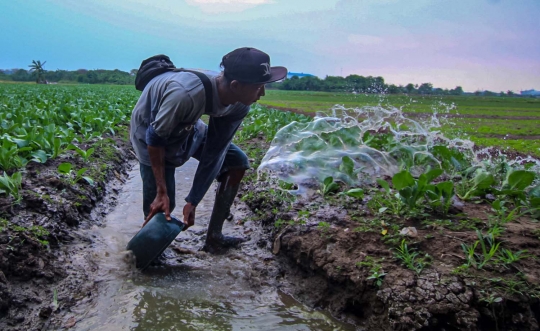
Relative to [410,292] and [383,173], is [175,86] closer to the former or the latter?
[410,292]

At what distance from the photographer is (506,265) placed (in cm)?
247

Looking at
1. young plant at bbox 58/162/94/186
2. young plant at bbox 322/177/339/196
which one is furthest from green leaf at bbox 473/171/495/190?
young plant at bbox 58/162/94/186

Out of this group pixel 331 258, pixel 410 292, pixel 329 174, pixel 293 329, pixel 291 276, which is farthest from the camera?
pixel 329 174

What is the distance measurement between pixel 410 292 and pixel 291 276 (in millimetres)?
969

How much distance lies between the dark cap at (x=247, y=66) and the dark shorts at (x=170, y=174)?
919 mm

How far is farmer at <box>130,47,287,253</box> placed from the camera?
2.56 m

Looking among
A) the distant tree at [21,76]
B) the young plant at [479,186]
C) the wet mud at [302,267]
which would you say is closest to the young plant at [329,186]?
the wet mud at [302,267]

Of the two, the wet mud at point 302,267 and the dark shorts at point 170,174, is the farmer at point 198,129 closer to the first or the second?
the dark shorts at point 170,174

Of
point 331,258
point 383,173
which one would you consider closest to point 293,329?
point 331,258

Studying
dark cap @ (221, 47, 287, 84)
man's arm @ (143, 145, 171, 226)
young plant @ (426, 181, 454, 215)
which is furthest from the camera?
young plant @ (426, 181, 454, 215)

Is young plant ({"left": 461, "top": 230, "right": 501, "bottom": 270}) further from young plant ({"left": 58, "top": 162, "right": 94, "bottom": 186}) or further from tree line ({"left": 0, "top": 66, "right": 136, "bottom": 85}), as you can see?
tree line ({"left": 0, "top": 66, "right": 136, "bottom": 85})

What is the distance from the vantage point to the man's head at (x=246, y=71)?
2.55 m

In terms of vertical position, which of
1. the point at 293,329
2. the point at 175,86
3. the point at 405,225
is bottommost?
the point at 293,329

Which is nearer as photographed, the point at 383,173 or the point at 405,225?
the point at 405,225
